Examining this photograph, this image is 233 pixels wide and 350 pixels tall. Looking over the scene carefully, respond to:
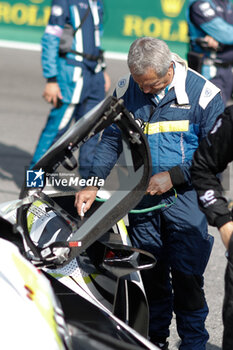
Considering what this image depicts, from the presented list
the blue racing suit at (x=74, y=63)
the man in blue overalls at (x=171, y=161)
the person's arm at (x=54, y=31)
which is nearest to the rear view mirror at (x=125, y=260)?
the man in blue overalls at (x=171, y=161)

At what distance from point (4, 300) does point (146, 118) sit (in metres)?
1.63

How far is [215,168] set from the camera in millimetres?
3311

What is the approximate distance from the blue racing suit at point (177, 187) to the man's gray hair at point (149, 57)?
22 cm

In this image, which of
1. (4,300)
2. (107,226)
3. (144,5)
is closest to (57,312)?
(4,300)

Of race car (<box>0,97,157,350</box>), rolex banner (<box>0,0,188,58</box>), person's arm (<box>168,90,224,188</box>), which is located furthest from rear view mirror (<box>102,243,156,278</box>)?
rolex banner (<box>0,0,188,58</box>)

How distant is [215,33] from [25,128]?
349 cm

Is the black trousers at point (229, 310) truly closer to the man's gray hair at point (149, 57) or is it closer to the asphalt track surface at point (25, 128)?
the man's gray hair at point (149, 57)

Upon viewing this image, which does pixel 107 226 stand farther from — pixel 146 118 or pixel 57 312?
pixel 146 118

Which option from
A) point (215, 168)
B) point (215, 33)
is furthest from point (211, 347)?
point (215, 33)

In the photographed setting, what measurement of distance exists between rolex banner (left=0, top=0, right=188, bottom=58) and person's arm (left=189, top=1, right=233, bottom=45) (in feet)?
25.0

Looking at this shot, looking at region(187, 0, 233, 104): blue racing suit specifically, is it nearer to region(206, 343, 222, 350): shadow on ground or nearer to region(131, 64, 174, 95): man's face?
region(206, 343, 222, 350): shadow on ground

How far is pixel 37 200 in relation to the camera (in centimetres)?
357

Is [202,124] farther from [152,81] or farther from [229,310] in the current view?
[229,310]

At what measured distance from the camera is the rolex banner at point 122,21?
50.3ft
